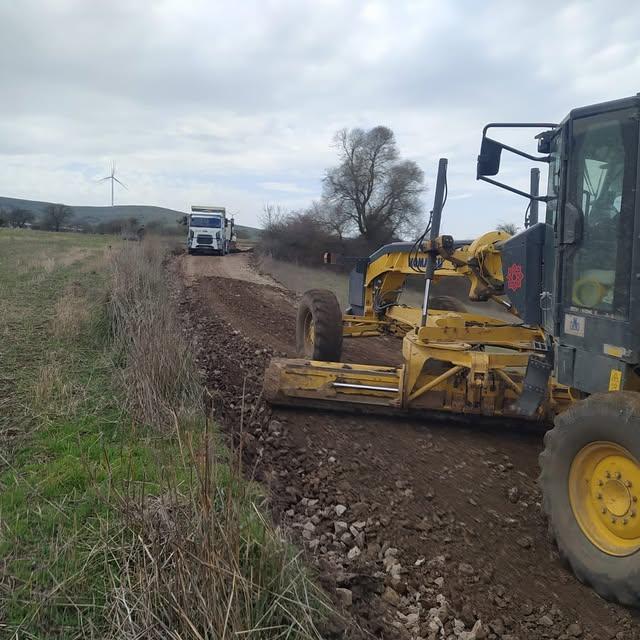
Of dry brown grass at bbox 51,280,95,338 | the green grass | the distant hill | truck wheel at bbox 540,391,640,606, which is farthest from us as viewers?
the distant hill

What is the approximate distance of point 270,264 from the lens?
103ft

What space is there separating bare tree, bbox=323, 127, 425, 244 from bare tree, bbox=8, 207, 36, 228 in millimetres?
43764

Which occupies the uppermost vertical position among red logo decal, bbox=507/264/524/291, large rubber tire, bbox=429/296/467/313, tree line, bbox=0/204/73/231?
tree line, bbox=0/204/73/231

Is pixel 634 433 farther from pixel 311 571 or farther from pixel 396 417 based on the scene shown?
pixel 396 417

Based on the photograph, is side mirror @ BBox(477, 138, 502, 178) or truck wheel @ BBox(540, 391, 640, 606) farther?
side mirror @ BBox(477, 138, 502, 178)

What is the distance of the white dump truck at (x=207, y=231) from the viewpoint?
109ft

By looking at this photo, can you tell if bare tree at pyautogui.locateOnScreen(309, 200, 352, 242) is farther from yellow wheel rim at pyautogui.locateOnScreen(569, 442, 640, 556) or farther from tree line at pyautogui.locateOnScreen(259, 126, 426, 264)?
yellow wheel rim at pyautogui.locateOnScreen(569, 442, 640, 556)

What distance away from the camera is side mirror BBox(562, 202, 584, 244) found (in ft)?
12.5

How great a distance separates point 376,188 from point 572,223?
40.9 metres

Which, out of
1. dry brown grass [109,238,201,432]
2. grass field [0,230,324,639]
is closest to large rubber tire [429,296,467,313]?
dry brown grass [109,238,201,432]

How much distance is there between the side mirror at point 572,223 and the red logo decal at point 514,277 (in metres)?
1.06

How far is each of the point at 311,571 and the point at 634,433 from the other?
1.73 metres

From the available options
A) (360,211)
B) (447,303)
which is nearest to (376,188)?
(360,211)

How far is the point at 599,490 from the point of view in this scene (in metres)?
3.45
